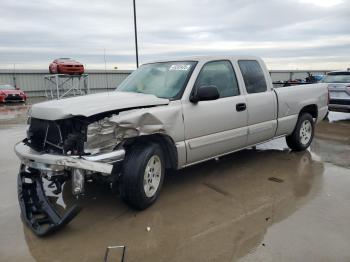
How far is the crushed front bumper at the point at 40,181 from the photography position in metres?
3.38

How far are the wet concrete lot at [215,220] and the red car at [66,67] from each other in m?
16.3

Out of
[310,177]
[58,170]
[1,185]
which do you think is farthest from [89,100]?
[310,177]

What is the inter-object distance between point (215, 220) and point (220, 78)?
2.23m

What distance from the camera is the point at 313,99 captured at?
6684 millimetres

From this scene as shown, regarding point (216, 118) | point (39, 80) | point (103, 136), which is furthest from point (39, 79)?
point (103, 136)

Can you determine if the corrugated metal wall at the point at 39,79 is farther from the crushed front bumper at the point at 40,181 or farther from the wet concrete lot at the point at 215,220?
the crushed front bumper at the point at 40,181

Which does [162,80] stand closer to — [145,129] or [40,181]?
[145,129]

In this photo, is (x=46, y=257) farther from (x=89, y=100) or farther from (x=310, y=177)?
(x=310, y=177)

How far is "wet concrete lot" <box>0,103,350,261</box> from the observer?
3146 mm

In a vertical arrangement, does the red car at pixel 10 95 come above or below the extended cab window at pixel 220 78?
below

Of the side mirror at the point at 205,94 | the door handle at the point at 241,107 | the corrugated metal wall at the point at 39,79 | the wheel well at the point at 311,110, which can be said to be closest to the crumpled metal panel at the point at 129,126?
the side mirror at the point at 205,94

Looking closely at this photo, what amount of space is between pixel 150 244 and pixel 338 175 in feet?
11.3

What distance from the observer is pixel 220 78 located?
200 inches

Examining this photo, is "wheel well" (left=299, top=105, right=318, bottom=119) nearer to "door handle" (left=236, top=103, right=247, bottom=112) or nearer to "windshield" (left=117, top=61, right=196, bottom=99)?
"door handle" (left=236, top=103, right=247, bottom=112)
